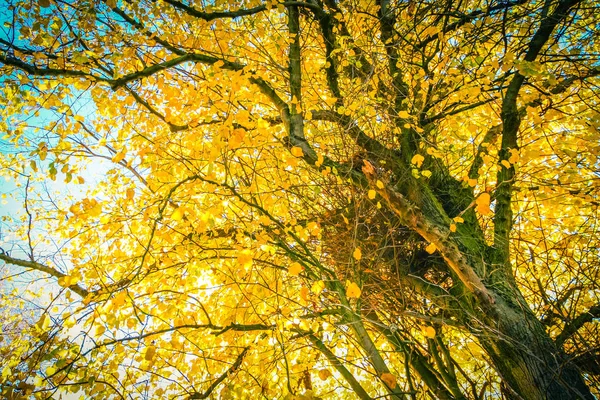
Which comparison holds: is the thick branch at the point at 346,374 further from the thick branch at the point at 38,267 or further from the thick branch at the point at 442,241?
the thick branch at the point at 38,267

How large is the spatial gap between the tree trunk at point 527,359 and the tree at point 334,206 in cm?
2

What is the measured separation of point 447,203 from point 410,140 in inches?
41.8

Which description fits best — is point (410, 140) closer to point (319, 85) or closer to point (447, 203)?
point (447, 203)

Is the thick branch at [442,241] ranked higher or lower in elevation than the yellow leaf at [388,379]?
higher

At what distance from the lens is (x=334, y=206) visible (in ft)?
13.9

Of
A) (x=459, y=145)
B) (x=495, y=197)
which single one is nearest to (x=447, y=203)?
(x=495, y=197)

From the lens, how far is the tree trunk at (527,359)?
2.38 m

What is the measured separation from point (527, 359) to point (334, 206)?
262cm

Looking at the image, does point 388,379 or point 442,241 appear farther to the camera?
point 442,241

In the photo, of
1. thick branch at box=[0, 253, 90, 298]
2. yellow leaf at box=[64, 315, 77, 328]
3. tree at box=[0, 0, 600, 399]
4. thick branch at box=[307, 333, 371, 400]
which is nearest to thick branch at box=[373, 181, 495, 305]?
tree at box=[0, 0, 600, 399]

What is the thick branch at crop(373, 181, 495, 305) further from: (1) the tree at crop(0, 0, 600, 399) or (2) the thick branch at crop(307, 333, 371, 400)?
(2) the thick branch at crop(307, 333, 371, 400)

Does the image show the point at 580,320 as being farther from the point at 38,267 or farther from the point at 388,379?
the point at 38,267

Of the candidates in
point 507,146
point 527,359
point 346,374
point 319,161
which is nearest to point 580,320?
point 527,359

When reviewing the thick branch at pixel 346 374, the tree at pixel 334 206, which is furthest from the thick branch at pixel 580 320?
the thick branch at pixel 346 374
